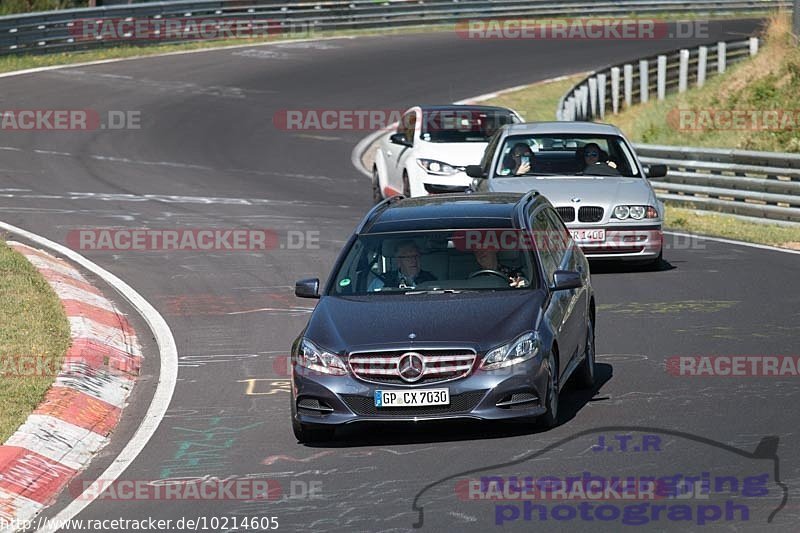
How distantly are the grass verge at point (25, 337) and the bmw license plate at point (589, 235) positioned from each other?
19.1 ft

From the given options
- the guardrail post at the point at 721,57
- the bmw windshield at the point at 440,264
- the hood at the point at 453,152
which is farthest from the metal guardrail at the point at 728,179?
the bmw windshield at the point at 440,264

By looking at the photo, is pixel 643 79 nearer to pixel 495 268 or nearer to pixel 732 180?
pixel 732 180

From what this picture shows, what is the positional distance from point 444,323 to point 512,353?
0.50 metres

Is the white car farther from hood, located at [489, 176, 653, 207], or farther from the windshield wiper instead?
the windshield wiper

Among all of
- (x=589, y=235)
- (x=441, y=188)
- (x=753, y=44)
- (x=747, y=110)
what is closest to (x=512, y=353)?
(x=589, y=235)

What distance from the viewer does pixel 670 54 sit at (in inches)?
1501

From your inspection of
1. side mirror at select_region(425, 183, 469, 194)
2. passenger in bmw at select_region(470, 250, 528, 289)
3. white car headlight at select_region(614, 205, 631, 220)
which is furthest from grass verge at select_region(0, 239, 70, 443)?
side mirror at select_region(425, 183, 469, 194)

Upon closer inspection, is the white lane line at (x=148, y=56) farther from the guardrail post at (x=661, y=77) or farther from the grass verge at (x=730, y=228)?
the grass verge at (x=730, y=228)

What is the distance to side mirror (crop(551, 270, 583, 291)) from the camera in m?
9.84

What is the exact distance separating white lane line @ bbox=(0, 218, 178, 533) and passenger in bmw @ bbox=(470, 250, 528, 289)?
254 centimetres

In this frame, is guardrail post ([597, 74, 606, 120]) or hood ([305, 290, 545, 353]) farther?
guardrail post ([597, 74, 606, 120])

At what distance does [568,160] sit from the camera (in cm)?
1722

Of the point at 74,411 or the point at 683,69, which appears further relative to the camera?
the point at 683,69

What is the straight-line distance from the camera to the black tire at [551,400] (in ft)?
30.6
